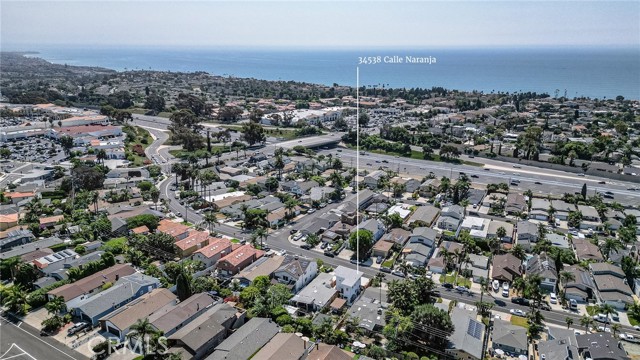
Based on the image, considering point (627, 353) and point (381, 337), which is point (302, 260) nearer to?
point (381, 337)

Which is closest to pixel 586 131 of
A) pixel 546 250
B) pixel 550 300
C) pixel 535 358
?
pixel 546 250

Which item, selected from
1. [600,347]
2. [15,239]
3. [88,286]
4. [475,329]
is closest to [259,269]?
[88,286]

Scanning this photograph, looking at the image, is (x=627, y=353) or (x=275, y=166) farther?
(x=275, y=166)

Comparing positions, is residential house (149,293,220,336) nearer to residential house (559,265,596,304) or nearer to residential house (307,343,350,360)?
residential house (307,343,350,360)

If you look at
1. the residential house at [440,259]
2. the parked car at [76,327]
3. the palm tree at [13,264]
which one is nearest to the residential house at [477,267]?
the residential house at [440,259]

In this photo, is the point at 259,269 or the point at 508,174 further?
the point at 508,174

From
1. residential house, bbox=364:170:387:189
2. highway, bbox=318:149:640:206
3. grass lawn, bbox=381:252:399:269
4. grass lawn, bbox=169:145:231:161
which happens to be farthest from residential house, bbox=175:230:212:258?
highway, bbox=318:149:640:206

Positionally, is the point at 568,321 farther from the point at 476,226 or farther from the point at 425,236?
the point at 476,226
